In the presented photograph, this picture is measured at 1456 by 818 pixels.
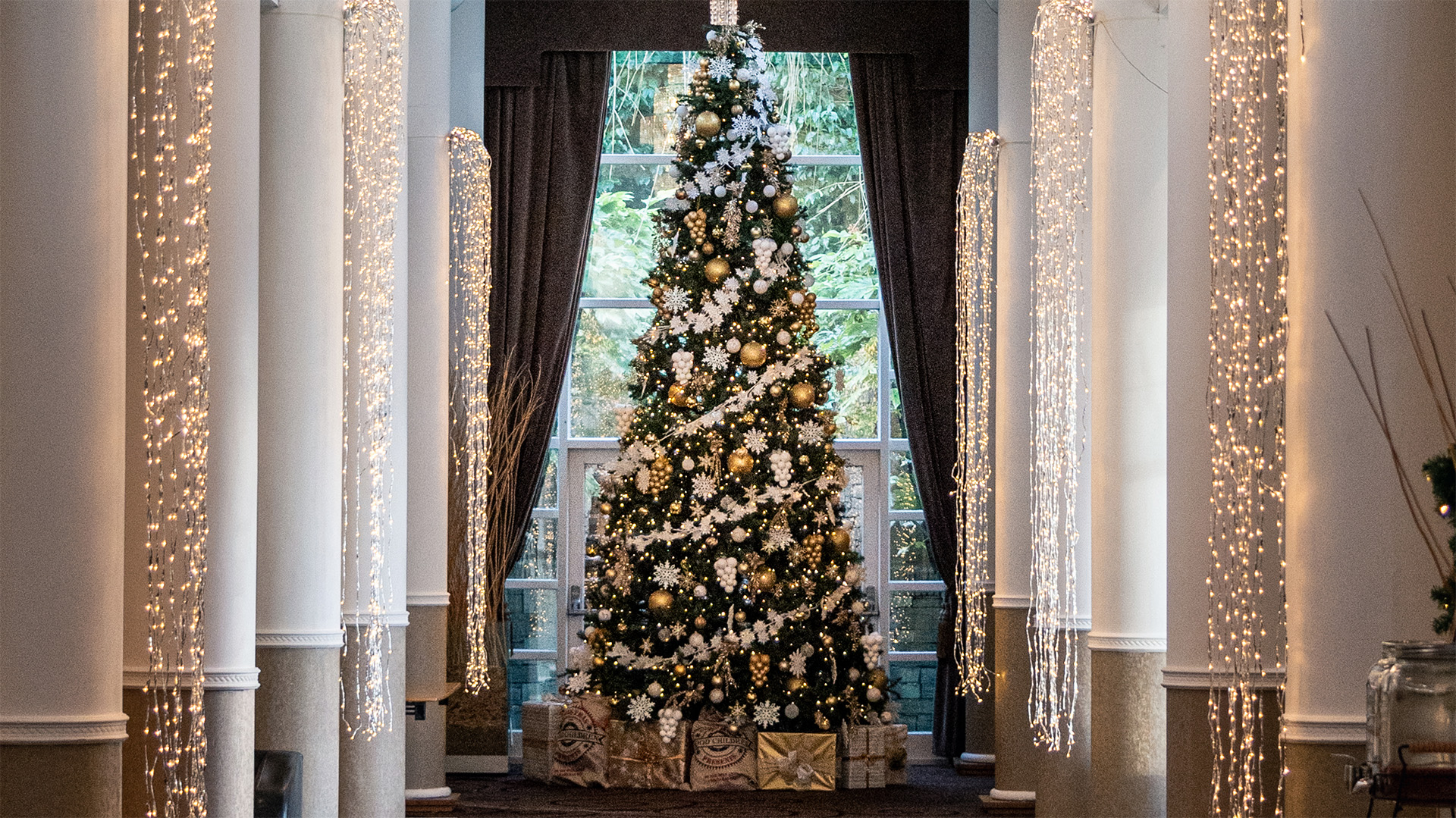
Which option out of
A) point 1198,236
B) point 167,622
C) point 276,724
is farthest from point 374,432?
point 1198,236

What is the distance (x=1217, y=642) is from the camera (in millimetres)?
6375

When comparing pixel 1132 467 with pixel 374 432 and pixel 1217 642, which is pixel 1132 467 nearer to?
pixel 1217 642

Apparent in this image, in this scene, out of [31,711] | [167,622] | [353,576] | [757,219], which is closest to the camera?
[31,711]

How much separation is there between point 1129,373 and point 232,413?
4.11m

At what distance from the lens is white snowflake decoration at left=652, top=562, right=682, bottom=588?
37.6ft

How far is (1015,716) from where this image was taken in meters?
10.6

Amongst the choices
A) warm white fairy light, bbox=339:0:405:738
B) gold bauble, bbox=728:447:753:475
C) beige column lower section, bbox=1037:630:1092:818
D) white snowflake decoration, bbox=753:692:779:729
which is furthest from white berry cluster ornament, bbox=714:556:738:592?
warm white fairy light, bbox=339:0:405:738

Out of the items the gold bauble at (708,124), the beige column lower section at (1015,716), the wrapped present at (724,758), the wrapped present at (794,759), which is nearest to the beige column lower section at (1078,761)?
the beige column lower section at (1015,716)

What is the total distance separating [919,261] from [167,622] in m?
8.13

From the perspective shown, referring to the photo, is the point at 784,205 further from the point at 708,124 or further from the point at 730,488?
the point at 730,488

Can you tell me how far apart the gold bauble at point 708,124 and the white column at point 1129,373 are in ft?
13.5

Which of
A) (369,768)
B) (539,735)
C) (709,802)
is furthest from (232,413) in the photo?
(539,735)

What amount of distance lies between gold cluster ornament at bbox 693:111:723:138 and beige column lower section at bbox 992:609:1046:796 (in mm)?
3892

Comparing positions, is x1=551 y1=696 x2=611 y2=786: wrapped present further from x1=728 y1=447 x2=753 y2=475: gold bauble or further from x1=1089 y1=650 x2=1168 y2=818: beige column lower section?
x1=1089 y1=650 x2=1168 y2=818: beige column lower section
